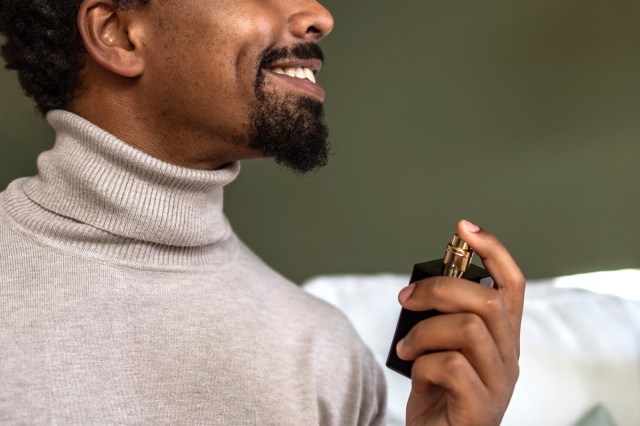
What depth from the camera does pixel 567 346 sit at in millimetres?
1519

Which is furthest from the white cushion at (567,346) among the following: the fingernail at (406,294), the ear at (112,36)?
the ear at (112,36)

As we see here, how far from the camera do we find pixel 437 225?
73.4 inches

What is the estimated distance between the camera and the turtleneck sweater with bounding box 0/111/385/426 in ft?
3.12

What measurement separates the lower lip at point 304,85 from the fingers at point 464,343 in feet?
1.53

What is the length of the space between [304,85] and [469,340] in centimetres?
53

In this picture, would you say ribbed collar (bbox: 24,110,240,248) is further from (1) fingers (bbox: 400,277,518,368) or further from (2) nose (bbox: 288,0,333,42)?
(1) fingers (bbox: 400,277,518,368)

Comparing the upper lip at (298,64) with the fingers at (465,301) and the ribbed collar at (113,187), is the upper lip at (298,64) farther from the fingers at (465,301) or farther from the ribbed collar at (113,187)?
the fingers at (465,301)

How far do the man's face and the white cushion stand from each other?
666 mm

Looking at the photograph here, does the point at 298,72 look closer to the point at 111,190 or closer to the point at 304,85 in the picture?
the point at 304,85

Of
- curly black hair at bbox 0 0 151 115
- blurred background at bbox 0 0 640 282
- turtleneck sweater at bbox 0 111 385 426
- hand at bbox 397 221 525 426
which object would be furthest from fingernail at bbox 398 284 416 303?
blurred background at bbox 0 0 640 282

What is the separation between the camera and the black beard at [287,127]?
114 centimetres

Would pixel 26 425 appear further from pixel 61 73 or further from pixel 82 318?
pixel 61 73

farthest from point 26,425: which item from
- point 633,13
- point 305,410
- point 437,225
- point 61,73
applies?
point 633,13

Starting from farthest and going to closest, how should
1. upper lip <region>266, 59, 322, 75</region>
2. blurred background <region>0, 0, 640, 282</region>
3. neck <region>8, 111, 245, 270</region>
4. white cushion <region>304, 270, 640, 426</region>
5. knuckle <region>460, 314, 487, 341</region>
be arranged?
blurred background <region>0, 0, 640, 282</region> → white cushion <region>304, 270, 640, 426</region> → upper lip <region>266, 59, 322, 75</region> → neck <region>8, 111, 245, 270</region> → knuckle <region>460, 314, 487, 341</region>
